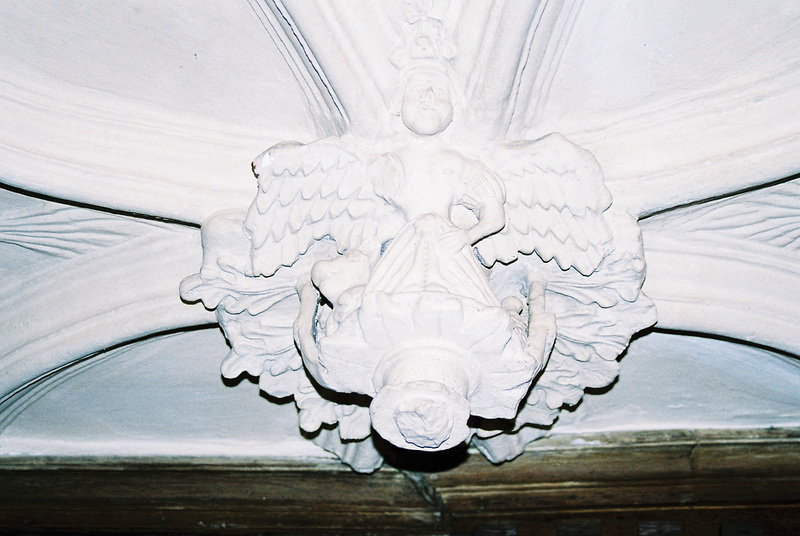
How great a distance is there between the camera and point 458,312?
1829mm

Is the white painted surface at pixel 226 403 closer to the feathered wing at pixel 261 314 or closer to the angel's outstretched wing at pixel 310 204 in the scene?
the feathered wing at pixel 261 314

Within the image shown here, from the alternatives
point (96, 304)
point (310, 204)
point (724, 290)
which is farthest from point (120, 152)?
point (724, 290)

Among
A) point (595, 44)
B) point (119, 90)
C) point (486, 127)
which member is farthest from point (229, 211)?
point (595, 44)

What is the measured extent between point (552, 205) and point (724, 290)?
650mm

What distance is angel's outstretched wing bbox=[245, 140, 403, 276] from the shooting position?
2.18 m

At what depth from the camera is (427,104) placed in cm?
213

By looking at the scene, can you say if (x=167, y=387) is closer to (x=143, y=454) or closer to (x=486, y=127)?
(x=143, y=454)

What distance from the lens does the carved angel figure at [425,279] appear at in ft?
6.11

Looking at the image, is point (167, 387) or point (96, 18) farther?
point (167, 387)

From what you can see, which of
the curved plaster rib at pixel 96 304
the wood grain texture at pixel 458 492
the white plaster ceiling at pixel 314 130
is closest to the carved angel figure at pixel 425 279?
the white plaster ceiling at pixel 314 130

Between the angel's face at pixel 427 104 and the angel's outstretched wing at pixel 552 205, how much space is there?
0.17 m

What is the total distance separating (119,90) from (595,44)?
1.22 m

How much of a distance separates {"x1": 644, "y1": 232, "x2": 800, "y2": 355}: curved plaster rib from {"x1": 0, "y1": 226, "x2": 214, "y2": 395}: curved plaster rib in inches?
47.4

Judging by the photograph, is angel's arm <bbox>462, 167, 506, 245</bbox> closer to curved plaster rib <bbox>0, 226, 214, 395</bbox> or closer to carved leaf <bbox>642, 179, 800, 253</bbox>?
carved leaf <bbox>642, 179, 800, 253</bbox>
